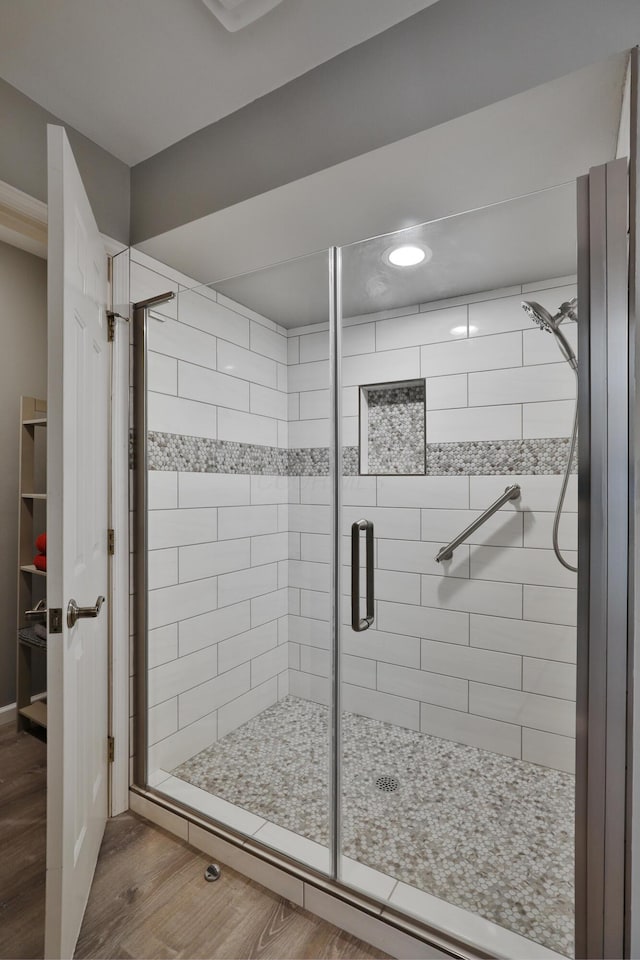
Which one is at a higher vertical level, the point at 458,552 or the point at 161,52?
the point at 161,52

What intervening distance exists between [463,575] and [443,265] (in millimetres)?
A: 833

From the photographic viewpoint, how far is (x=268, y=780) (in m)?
1.60

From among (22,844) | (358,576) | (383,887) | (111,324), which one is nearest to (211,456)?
(111,324)

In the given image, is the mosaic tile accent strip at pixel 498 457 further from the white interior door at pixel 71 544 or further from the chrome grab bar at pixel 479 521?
the white interior door at pixel 71 544

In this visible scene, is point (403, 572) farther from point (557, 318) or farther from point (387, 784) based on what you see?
point (557, 318)

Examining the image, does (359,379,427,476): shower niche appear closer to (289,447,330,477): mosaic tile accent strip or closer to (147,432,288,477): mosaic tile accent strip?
(289,447,330,477): mosaic tile accent strip

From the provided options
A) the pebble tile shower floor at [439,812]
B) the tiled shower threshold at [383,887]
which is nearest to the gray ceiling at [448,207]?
the pebble tile shower floor at [439,812]

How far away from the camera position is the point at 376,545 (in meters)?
1.37

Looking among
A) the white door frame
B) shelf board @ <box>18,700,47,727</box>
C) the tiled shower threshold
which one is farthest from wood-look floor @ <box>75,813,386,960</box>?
shelf board @ <box>18,700,47,727</box>

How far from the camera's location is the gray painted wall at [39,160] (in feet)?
4.77

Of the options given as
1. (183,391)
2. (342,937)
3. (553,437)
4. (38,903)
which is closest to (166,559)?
(183,391)

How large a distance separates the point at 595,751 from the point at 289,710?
2.79 ft

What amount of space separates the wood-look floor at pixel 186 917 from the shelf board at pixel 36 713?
39.5 inches

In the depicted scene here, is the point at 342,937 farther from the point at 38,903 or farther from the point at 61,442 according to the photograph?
the point at 61,442
